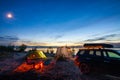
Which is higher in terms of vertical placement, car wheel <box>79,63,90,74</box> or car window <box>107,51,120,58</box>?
car window <box>107,51,120,58</box>

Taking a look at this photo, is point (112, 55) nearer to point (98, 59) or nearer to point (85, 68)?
point (98, 59)

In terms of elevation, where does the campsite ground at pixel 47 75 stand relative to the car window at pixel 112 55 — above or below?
below

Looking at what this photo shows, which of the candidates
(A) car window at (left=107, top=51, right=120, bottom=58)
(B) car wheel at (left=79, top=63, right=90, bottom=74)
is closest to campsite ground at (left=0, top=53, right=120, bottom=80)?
(B) car wheel at (left=79, top=63, right=90, bottom=74)

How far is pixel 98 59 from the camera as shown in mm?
9688

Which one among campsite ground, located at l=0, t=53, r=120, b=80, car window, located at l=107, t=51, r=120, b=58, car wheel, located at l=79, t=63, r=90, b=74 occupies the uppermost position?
car window, located at l=107, t=51, r=120, b=58

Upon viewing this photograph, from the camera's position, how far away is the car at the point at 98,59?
890 centimetres

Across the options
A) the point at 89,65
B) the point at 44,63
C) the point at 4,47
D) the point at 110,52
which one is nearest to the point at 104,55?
the point at 110,52

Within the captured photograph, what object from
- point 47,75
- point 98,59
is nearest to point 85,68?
point 98,59

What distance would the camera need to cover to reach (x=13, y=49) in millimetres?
39750

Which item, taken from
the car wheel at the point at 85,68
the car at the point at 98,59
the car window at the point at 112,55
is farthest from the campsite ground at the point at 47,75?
the car window at the point at 112,55

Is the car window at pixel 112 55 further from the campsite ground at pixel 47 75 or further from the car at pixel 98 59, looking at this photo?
the campsite ground at pixel 47 75

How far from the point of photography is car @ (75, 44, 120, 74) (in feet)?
29.2

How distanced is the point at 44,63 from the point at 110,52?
8032 mm

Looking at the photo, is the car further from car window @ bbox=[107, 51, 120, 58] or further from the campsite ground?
the campsite ground
